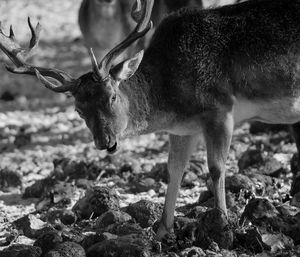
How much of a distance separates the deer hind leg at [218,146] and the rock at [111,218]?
32.1 inches

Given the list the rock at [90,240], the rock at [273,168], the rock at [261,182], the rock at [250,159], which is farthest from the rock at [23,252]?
the rock at [250,159]

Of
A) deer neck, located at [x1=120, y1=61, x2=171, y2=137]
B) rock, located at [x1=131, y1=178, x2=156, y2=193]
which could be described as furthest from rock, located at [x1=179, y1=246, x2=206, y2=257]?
rock, located at [x1=131, y1=178, x2=156, y2=193]

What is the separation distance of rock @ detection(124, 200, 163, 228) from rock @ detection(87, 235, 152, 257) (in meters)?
1.07

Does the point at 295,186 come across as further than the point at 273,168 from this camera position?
No

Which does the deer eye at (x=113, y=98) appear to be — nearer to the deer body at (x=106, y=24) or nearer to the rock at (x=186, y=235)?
the rock at (x=186, y=235)

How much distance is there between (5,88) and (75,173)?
5.53m

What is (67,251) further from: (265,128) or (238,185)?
(265,128)

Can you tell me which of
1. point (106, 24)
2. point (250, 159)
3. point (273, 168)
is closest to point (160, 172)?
point (250, 159)

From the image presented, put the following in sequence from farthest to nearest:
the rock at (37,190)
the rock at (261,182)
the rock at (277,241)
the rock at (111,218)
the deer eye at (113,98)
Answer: the rock at (37,190) → the rock at (261,182) → the rock at (111,218) → the deer eye at (113,98) → the rock at (277,241)

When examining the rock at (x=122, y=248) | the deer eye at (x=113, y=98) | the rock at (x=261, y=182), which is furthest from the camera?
the rock at (x=261, y=182)

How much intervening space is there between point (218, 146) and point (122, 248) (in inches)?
58.4

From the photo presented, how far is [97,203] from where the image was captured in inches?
320

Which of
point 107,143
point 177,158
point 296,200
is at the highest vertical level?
point 107,143

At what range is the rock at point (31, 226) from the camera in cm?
769
